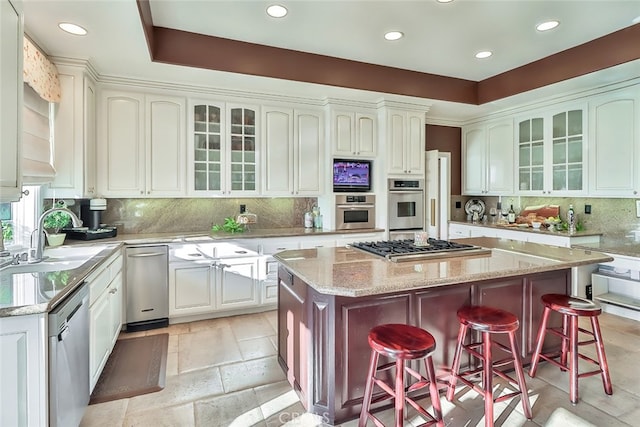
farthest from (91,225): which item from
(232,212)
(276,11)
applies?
(276,11)

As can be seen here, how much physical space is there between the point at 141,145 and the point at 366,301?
300cm

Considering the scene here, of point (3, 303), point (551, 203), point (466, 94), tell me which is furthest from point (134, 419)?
point (551, 203)

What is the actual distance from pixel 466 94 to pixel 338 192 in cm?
210

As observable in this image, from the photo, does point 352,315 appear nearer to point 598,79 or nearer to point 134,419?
point 134,419

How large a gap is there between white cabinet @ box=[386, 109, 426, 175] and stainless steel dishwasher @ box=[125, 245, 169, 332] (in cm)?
291

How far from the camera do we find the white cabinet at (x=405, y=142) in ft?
14.7

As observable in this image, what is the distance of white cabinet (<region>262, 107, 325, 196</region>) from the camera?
13.8 feet

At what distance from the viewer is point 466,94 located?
14.7 ft

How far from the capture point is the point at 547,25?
2990 mm

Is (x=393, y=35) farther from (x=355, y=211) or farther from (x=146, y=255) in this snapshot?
(x=146, y=255)

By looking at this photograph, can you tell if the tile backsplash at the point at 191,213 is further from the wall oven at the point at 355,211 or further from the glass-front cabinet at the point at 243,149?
the wall oven at the point at 355,211

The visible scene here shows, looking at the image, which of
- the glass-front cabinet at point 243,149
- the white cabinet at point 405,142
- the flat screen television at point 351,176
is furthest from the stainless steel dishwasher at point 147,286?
the white cabinet at point 405,142

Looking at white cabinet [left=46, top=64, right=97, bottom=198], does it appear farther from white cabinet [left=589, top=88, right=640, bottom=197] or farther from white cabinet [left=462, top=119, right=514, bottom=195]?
white cabinet [left=589, top=88, right=640, bottom=197]

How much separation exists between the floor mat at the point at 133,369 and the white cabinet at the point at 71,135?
145 cm
